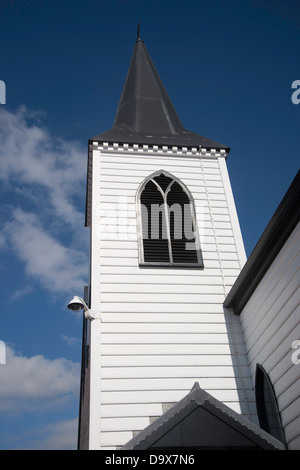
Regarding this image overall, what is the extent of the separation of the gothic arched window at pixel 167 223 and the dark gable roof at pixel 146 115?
55.4 inches

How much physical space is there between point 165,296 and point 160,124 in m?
6.17

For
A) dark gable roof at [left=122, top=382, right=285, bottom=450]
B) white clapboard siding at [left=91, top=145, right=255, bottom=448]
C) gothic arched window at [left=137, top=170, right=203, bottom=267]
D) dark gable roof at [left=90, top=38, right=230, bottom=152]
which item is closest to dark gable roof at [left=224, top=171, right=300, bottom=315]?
white clapboard siding at [left=91, top=145, right=255, bottom=448]

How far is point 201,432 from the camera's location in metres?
4.73

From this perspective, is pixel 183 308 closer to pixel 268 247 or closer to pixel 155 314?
pixel 155 314

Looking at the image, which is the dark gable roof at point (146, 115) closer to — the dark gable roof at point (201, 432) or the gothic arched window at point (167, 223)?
the gothic arched window at point (167, 223)

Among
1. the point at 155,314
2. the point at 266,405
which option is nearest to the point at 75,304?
the point at 155,314

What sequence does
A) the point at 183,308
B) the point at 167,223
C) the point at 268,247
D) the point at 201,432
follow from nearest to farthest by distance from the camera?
the point at 201,432
the point at 268,247
the point at 183,308
the point at 167,223

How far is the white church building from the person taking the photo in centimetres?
596

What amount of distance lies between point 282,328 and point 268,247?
122 cm

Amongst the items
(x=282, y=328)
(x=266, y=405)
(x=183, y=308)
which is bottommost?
(x=266, y=405)

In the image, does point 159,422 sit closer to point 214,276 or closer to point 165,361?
point 165,361

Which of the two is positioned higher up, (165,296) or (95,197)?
(95,197)
